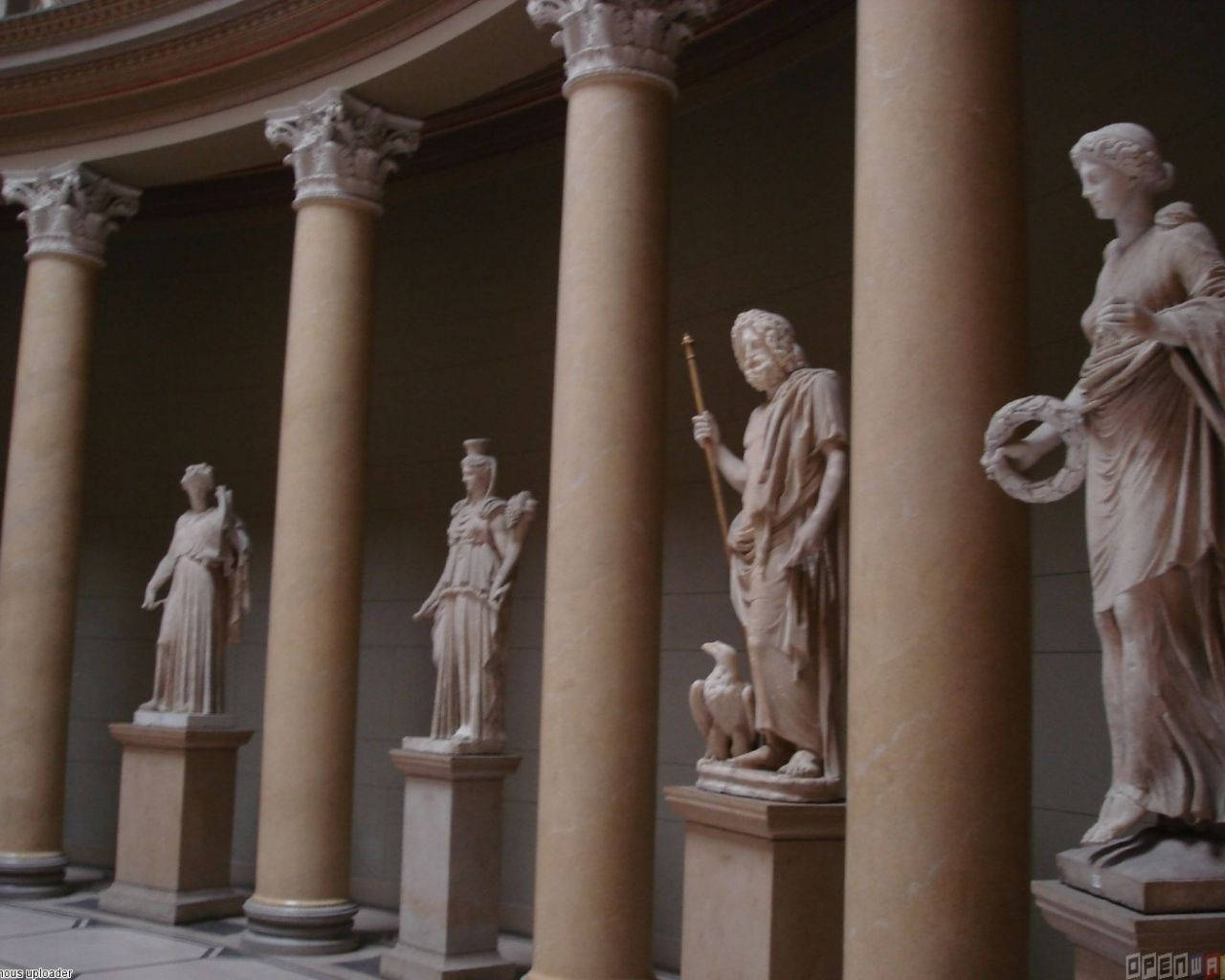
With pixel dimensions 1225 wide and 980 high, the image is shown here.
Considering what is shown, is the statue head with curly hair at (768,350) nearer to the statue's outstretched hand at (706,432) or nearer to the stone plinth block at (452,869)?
the statue's outstretched hand at (706,432)

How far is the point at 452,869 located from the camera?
8750 mm

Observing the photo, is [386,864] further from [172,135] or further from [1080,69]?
[1080,69]

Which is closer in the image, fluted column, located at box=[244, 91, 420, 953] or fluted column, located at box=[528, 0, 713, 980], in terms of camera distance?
fluted column, located at box=[528, 0, 713, 980]

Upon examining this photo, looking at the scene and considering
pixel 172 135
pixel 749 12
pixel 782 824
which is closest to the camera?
pixel 782 824

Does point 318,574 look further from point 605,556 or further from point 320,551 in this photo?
point 605,556

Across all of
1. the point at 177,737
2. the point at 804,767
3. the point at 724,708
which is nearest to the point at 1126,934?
the point at 804,767

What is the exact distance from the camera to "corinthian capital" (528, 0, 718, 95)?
728 cm

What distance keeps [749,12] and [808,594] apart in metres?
5.45

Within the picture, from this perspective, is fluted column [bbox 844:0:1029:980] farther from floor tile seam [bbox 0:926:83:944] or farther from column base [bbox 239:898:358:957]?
floor tile seam [bbox 0:926:83:944]

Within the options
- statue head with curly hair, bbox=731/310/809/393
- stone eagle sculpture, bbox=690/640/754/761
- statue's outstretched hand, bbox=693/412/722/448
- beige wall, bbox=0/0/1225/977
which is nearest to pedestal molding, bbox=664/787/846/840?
stone eagle sculpture, bbox=690/640/754/761

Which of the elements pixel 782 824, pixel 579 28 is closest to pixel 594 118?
pixel 579 28

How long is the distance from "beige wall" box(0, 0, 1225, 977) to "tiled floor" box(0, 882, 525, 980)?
1950 millimetres

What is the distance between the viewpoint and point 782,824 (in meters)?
5.59

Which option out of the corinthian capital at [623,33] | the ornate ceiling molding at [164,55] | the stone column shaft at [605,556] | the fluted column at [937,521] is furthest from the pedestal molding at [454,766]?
the ornate ceiling molding at [164,55]
